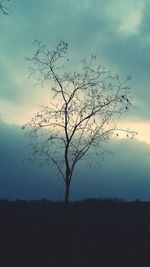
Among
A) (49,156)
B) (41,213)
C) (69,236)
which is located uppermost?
(49,156)

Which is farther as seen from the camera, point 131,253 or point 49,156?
point 49,156

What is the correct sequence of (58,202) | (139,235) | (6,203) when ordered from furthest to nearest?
(58,202) → (6,203) → (139,235)

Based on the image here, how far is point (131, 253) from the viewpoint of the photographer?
25.5 meters

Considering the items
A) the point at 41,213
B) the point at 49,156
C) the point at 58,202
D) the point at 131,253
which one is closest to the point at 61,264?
the point at 131,253

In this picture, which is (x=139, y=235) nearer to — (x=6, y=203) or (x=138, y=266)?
(x=138, y=266)

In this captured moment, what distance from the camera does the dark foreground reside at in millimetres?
23922

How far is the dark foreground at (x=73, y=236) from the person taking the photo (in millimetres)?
23922

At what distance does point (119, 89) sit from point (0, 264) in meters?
11.7

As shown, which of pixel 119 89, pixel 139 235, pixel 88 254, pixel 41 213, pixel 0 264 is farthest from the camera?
pixel 41 213

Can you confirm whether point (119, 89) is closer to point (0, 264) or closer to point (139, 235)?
point (139, 235)

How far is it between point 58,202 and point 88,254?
1473 cm

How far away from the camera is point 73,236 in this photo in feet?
91.7

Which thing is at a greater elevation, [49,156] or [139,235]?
[49,156]

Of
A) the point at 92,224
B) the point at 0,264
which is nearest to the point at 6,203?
the point at 92,224
